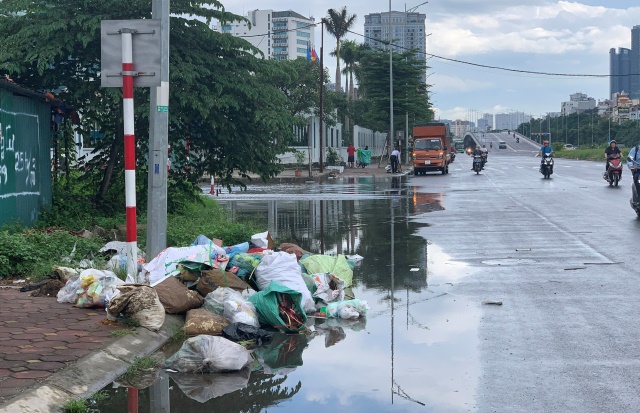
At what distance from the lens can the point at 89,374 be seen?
6191 mm

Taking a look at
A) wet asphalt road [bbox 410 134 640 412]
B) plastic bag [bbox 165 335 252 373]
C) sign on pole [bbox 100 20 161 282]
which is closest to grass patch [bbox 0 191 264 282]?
sign on pole [bbox 100 20 161 282]

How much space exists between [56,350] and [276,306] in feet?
7.74

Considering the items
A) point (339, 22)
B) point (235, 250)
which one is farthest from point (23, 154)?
point (339, 22)

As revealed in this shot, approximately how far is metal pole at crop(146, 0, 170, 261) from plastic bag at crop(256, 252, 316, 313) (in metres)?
1.73

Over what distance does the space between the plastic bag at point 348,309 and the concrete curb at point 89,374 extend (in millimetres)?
1825

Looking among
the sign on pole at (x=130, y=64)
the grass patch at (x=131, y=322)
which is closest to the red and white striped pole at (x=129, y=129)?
the sign on pole at (x=130, y=64)

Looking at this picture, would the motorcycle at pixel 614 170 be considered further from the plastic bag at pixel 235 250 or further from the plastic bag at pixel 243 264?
the plastic bag at pixel 243 264

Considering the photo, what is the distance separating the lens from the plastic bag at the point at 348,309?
8797mm

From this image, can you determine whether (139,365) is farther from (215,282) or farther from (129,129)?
(129,129)

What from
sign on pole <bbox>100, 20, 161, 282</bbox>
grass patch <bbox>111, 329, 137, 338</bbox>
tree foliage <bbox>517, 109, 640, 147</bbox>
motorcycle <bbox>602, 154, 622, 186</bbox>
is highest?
tree foliage <bbox>517, 109, 640, 147</bbox>

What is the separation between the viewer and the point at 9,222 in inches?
497

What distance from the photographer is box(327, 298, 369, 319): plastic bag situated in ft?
28.9

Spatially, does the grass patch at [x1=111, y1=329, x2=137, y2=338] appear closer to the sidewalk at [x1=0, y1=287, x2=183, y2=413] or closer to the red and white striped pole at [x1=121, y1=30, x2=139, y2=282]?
the sidewalk at [x1=0, y1=287, x2=183, y2=413]

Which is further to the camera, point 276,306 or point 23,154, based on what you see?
point 23,154
